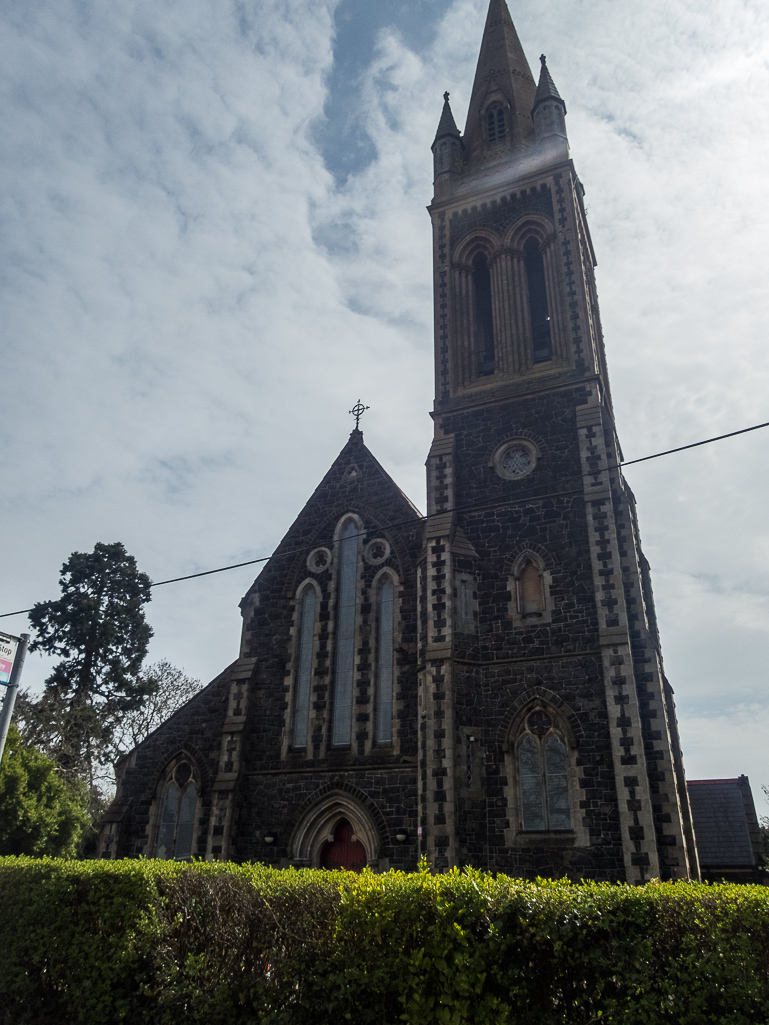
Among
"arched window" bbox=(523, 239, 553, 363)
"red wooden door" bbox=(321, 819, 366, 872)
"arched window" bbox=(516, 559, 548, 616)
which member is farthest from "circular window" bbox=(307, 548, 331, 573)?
"arched window" bbox=(523, 239, 553, 363)

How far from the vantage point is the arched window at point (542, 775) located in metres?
15.0

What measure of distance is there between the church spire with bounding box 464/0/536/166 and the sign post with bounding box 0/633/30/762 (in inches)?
848

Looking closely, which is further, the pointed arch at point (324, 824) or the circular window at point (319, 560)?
the circular window at point (319, 560)

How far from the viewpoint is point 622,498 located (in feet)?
59.0

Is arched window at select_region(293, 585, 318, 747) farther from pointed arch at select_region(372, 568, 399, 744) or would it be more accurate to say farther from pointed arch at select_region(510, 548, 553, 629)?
pointed arch at select_region(510, 548, 553, 629)

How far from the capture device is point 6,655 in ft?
40.9

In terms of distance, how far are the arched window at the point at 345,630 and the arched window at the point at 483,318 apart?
6.50 m

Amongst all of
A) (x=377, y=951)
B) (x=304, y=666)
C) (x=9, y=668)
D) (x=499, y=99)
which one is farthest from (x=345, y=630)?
(x=499, y=99)

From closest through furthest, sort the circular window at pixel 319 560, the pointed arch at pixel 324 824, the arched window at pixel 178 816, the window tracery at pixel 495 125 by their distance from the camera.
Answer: the pointed arch at pixel 324 824 < the arched window at pixel 178 816 < the circular window at pixel 319 560 < the window tracery at pixel 495 125

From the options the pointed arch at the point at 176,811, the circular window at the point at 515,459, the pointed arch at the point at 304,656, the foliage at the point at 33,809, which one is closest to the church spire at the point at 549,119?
the circular window at the point at 515,459

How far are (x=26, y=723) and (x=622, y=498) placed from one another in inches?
1010

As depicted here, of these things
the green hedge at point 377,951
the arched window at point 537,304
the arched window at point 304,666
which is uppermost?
the arched window at point 537,304

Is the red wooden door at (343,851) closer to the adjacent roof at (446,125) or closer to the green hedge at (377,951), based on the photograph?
the green hedge at (377,951)

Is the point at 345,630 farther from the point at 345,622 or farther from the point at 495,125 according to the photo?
the point at 495,125
